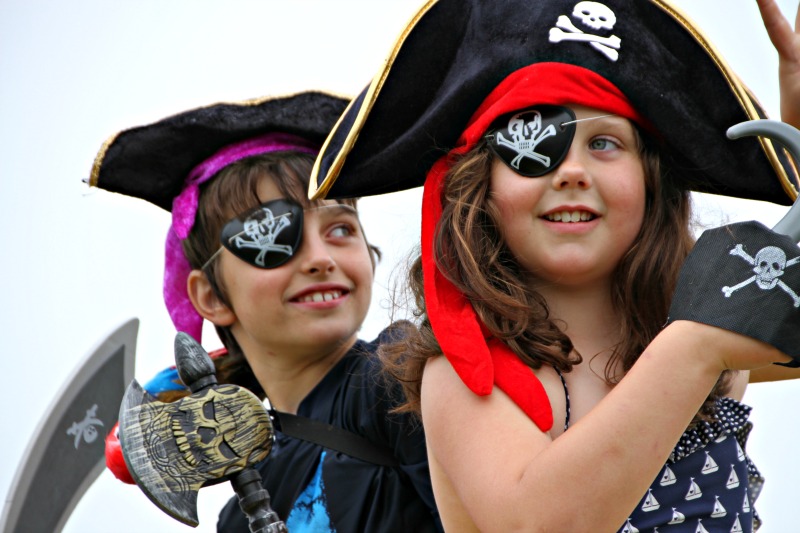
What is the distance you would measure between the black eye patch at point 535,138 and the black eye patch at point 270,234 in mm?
827

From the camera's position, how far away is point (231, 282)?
2361 mm

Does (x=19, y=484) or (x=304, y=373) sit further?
(x=19, y=484)

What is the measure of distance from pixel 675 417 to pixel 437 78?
2.13 feet

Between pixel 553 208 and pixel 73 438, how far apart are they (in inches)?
65.6

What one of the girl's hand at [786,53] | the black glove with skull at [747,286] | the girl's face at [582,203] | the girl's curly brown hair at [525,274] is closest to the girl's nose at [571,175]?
the girl's face at [582,203]

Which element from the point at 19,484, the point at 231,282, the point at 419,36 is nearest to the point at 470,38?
the point at 419,36

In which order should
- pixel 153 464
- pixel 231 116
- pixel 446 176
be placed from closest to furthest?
pixel 446 176
pixel 153 464
pixel 231 116

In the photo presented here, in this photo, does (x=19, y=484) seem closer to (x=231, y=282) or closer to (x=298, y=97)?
(x=231, y=282)

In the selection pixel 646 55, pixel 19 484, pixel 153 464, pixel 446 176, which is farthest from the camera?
pixel 19 484

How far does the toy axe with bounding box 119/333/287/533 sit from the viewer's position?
1872 millimetres

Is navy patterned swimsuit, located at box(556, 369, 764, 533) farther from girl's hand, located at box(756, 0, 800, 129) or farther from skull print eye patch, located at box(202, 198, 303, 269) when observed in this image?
skull print eye patch, located at box(202, 198, 303, 269)

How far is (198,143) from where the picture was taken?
2350mm

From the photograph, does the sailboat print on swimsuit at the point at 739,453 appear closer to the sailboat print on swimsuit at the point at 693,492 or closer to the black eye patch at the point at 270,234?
the sailboat print on swimsuit at the point at 693,492

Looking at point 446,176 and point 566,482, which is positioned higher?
point 446,176
